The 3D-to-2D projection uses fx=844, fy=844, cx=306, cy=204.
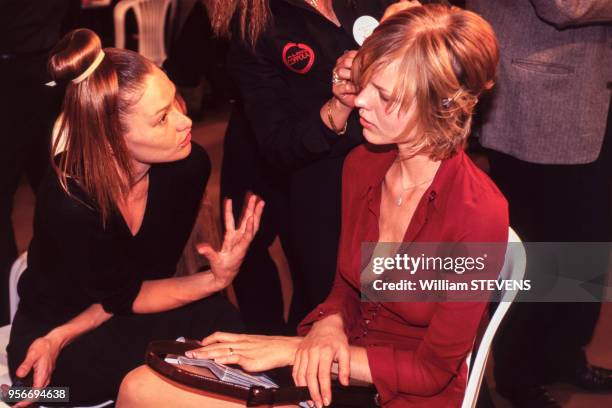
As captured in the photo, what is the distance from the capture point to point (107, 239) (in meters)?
1.90

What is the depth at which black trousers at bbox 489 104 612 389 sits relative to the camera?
7.64ft

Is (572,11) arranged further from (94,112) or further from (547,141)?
(94,112)

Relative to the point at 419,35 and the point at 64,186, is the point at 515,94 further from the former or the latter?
the point at 64,186

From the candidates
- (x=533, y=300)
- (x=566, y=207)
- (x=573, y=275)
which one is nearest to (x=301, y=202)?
(x=566, y=207)

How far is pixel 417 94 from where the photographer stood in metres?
1.58

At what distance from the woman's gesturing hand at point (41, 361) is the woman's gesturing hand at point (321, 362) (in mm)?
602

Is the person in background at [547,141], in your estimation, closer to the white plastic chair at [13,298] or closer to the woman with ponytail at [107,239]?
the woman with ponytail at [107,239]

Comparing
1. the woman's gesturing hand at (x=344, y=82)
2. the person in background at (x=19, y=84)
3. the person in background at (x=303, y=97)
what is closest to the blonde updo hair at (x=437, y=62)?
the woman's gesturing hand at (x=344, y=82)

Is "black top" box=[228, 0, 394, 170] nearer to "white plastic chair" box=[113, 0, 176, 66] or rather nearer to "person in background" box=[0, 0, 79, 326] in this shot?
"person in background" box=[0, 0, 79, 326]

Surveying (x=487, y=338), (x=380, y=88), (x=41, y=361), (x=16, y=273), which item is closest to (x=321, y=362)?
(x=487, y=338)

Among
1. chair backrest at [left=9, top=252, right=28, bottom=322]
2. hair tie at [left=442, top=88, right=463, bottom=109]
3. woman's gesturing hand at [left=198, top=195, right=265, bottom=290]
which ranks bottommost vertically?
chair backrest at [left=9, top=252, right=28, bottom=322]

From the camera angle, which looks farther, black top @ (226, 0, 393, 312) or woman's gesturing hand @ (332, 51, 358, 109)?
black top @ (226, 0, 393, 312)

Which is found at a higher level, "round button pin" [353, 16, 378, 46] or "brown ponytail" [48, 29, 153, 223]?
"round button pin" [353, 16, 378, 46]

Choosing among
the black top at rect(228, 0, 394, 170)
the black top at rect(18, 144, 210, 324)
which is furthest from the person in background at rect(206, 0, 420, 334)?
the black top at rect(18, 144, 210, 324)
